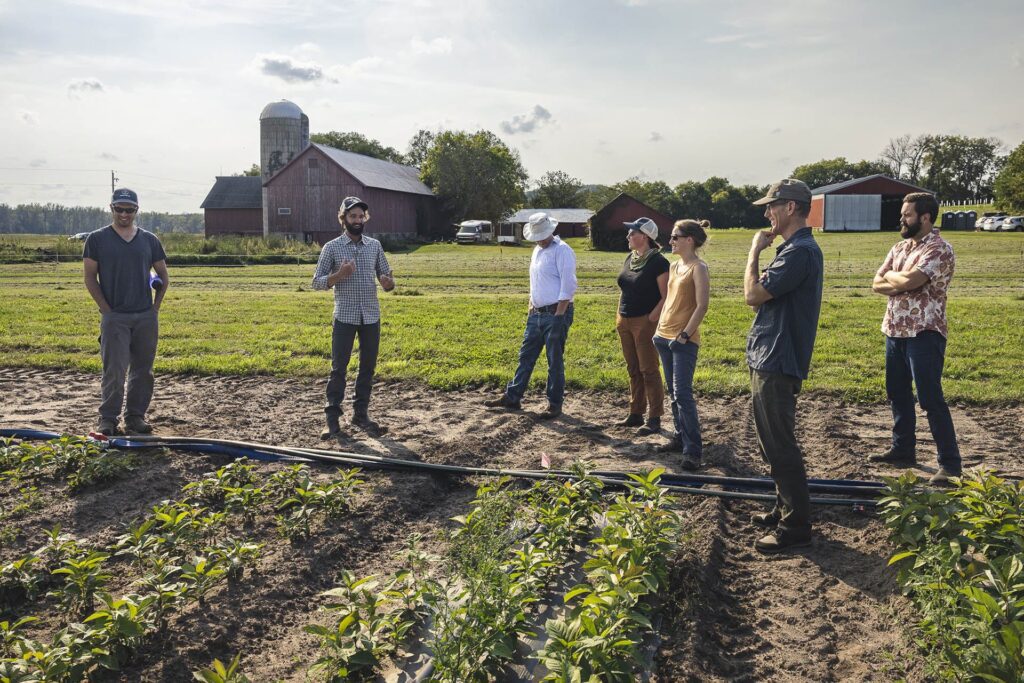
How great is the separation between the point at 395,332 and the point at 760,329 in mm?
9521

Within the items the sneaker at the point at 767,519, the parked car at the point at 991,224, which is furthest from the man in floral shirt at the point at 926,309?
the parked car at the point at 991,224

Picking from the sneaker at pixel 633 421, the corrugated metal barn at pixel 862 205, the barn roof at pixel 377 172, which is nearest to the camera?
the sneaker at pixel 633 421

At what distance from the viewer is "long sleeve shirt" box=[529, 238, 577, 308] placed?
8.16 m

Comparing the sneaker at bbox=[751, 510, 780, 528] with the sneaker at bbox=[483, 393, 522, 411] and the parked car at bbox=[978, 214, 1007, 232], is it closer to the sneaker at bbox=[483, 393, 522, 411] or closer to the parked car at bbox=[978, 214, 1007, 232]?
the sneaker at bbox=[483, 393, 522, 411]

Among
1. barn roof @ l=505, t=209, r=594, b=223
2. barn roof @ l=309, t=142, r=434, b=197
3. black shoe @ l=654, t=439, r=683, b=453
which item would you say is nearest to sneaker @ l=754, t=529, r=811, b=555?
black shoe @ l=654, t=439, r=683, b=453

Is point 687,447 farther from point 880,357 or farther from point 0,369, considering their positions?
point 0,369

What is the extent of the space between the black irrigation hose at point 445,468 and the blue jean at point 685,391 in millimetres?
594

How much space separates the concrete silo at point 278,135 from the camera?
7019 cm

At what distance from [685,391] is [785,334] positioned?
188cm

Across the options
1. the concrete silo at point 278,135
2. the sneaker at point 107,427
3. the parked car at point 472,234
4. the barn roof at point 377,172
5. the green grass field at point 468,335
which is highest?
the concrete silo at point 278,135

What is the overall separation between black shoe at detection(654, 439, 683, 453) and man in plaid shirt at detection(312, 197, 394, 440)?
277 cm

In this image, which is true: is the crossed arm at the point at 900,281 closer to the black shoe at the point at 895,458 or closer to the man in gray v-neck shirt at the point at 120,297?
the black shoe at the point at 895,458

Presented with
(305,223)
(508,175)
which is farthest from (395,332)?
(508,175)

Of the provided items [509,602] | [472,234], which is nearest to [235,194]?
[472,234]
